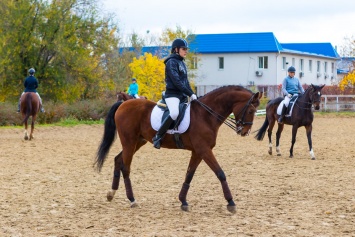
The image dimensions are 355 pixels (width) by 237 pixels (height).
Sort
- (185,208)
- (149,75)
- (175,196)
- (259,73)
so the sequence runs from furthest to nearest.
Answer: (259,73), (149,75), (175,196), (185,208)

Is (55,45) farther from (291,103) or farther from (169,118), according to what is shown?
(169,118)

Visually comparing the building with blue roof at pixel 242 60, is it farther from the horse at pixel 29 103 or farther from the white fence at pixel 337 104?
the horse at pixel 29 103

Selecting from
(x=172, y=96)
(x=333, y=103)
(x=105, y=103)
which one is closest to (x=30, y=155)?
(x=172, y=96)

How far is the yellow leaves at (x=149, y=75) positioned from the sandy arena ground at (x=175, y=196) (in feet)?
88.2

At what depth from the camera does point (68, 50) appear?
3497cm

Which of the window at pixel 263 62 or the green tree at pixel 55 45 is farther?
the window at pixel 263 62

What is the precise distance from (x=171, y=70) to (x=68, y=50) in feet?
88.5

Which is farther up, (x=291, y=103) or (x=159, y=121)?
(x=159, y=121)

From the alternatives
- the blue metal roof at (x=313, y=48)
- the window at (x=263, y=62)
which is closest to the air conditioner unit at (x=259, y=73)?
the window at (x=263, y=62)

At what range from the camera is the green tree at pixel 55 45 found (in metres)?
34.2

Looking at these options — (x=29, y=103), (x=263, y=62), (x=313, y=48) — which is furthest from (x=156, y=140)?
(x=313, y=48)

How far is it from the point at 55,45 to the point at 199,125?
89.0 feet

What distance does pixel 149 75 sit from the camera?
45.4 metres

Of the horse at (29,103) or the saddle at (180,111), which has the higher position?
the saddle at (180,111)
